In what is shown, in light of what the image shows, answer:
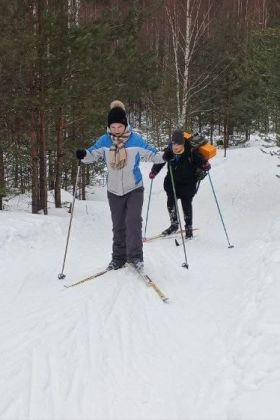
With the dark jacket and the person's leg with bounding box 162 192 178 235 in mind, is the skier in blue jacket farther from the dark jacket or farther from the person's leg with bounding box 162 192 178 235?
the person's leg with bounding box 162 192 178 235

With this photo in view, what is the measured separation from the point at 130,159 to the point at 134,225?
Result: 90 centimetres

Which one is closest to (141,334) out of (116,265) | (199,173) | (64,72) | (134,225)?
(134,225)

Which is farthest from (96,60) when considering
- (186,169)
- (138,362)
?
(138,362)

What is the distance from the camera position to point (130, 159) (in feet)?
19.7

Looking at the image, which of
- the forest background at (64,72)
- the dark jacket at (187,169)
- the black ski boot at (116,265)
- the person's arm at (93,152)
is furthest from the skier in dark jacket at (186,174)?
the forest background at (64,72)

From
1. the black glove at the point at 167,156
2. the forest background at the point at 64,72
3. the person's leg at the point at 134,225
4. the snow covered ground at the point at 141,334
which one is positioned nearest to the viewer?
the snow covered ground at the point at 141,334

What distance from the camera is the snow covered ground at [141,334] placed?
3.10 metres

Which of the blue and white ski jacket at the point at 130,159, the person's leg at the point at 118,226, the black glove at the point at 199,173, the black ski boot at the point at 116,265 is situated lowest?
the black ski boot at the point at 116,265

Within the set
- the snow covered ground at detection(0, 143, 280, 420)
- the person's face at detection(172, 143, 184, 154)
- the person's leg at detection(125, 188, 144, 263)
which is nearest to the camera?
the snow covered ground at detection(0, 143, 280, 420)

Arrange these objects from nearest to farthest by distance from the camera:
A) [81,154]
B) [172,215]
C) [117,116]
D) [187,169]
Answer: [117,116]
[81,154]
[187,169]
[172,215]

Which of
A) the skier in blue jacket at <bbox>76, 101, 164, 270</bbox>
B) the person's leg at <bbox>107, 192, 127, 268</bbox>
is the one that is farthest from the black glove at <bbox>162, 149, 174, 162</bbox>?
the person's leg at <bbox>107, 192, 127, 268</bbox>

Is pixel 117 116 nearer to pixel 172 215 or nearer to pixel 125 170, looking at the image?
pixel 125 170

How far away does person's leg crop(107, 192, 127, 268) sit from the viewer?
245 inches

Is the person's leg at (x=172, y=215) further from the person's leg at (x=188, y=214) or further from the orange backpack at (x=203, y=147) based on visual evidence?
the orange backpack at (x=203, y=147)
